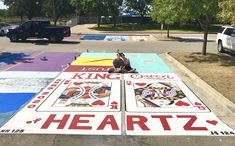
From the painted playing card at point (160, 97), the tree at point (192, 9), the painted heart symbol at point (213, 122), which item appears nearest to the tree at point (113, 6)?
the tree at point (192, 9)

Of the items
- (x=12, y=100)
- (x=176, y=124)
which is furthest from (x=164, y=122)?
(x=12, y=100)

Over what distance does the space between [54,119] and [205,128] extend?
3868 millimetres

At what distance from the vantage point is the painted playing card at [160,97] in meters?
9.96

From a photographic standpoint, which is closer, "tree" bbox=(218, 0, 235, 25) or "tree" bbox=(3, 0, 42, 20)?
"tree" bbox=(218, 0, 235, 25)

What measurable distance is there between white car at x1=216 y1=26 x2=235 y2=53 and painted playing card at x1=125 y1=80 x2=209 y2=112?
9.37m

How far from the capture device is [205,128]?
8273 mm

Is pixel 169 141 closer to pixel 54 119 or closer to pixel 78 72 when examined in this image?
pixel 54 119

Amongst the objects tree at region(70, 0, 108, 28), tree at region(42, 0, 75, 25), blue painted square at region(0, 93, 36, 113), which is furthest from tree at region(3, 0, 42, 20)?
blue painted square at region(0, 93, 36, 113)

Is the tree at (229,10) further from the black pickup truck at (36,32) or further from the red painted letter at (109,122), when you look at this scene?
the black pickup truck at (36,32)

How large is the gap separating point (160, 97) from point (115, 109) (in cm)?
211

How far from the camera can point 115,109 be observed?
9.77 metres

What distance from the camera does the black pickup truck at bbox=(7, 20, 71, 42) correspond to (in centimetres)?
3097

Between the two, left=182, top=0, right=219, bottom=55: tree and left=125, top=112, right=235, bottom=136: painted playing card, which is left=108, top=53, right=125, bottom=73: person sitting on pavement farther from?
left=125, top=112, right=235, bottom=136: painted playing card

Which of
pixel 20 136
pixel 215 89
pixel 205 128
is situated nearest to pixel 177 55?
pixel 215 89
